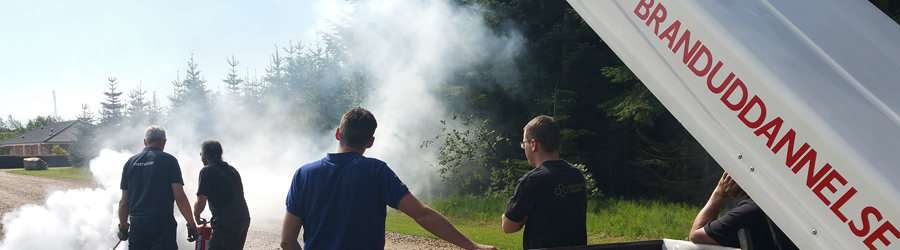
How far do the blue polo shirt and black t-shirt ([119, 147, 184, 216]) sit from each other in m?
2.69

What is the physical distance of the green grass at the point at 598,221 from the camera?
10.6m

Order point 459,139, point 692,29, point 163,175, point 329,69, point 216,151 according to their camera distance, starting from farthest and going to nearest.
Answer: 1. point 329,69
2. point 459,139
3. point 216,151
4. point 163,175
5. point 692,29

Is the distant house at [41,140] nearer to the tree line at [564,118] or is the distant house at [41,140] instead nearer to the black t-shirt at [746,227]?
the tree line at [564,118]

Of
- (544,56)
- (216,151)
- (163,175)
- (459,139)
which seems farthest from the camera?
(544,56)

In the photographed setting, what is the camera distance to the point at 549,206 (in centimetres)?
292

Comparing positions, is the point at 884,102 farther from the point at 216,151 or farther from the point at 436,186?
the point at 436,186

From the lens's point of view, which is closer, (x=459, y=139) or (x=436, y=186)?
(x=459, y=139)

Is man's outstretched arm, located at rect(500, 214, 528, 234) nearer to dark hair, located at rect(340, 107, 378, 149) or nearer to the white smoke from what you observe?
dark hair, located at rect(340, 107, 378, 149)

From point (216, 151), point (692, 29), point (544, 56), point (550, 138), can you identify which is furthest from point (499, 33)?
point (692, 29)

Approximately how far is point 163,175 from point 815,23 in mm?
4898

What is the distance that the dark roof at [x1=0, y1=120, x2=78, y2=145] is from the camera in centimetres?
7031

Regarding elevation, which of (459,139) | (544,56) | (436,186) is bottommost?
(436,186)

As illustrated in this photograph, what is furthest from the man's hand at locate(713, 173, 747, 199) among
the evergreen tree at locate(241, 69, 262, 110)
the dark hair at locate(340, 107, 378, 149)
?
the evergreen tree at locate(241, 69, 262, 110)

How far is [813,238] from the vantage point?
1.61 metres
